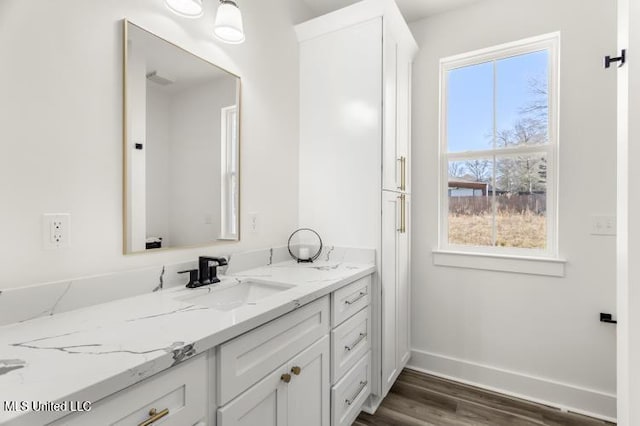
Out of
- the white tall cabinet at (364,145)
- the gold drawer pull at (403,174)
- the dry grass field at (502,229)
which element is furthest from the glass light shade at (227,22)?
the dry grass field at (502,229)

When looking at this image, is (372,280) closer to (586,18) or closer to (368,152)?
(368,152)

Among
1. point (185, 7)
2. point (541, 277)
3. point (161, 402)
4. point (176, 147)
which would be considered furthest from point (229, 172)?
point (541, 277)

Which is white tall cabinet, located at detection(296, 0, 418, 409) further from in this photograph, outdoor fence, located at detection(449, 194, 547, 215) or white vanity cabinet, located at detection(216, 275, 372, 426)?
outdoor fence, located at detection(449, 194, 547, 215)

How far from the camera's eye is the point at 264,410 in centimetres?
109

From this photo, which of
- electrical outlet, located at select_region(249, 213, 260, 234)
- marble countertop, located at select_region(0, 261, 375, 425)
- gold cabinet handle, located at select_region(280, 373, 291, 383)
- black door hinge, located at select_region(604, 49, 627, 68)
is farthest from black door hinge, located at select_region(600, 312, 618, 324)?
electrical outlet, located at select_region(249, 213, 260, 234)

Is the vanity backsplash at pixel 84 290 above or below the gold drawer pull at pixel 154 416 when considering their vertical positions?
above

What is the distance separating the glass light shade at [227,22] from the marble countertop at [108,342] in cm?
121

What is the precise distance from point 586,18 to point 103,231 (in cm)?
289

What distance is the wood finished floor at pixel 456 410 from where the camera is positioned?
1.87 meters

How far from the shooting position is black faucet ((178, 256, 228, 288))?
1.41 m

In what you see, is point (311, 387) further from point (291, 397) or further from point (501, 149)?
point (501, 149)

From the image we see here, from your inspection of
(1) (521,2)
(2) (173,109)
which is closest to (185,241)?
(2) (173,109)

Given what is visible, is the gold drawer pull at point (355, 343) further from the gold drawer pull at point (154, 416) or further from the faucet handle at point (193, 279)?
the gold drawer pull at point (154, 416)

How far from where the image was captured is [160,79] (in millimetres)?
1403
